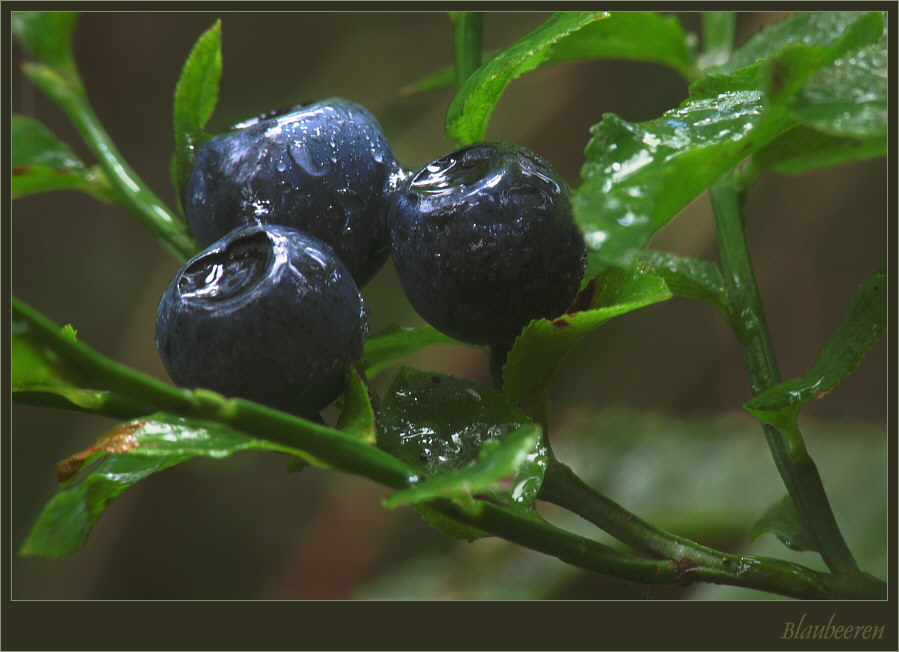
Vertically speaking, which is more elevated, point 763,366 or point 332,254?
point 332,254

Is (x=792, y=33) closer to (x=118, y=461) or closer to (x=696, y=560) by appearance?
(x=696, y=560)

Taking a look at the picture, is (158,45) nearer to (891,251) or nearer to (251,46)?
(251,46)

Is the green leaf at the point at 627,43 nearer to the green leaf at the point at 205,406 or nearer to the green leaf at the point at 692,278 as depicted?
the green leaf at the point at 692,278

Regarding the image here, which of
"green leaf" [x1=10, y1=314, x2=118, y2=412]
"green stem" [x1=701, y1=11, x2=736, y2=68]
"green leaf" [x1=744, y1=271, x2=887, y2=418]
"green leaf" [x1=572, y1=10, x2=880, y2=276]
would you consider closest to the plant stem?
"green leaf" [x1=744, y1=271, x2=887, y2=418]

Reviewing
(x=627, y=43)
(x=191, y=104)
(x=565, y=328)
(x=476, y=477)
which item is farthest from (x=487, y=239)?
(x=627, y=43)

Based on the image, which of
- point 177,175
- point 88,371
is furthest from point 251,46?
point 88,371
